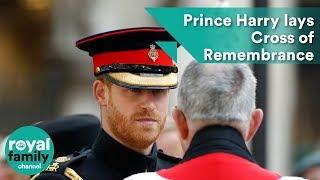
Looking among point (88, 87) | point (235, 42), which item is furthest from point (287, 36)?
point (88, 87)

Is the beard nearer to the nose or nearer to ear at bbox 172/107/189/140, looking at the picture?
the nose

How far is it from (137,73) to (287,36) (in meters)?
0.28

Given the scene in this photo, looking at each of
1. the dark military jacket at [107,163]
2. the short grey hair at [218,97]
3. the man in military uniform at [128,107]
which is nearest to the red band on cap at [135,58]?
the man in military uniform at [128,107]

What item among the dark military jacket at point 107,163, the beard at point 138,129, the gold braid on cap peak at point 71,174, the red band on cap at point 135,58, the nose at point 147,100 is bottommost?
the gold braid on cap peak at point 71,174

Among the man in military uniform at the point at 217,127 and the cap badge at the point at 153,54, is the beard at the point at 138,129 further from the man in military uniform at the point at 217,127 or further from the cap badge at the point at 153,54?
the man in military uniform at the point at 217,127

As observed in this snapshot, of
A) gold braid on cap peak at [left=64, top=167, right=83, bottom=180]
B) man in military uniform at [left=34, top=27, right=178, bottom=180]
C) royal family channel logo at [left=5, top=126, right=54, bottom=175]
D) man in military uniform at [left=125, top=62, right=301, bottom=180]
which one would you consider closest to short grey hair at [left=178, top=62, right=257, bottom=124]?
man in military uniform at [left=125, top=62, right=301, bottom=180]

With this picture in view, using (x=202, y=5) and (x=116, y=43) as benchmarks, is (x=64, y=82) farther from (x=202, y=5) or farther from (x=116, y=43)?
(x=202, y=5)

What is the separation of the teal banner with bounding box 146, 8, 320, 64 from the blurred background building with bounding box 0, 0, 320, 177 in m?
0.02

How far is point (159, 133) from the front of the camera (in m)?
1.30

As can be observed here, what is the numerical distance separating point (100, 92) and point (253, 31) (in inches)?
11.2

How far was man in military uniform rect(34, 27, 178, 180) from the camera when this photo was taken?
1287 mm

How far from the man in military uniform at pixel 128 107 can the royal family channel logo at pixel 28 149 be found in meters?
0.09

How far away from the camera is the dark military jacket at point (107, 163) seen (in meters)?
1.28

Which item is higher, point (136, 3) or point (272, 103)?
point (136, 3)
